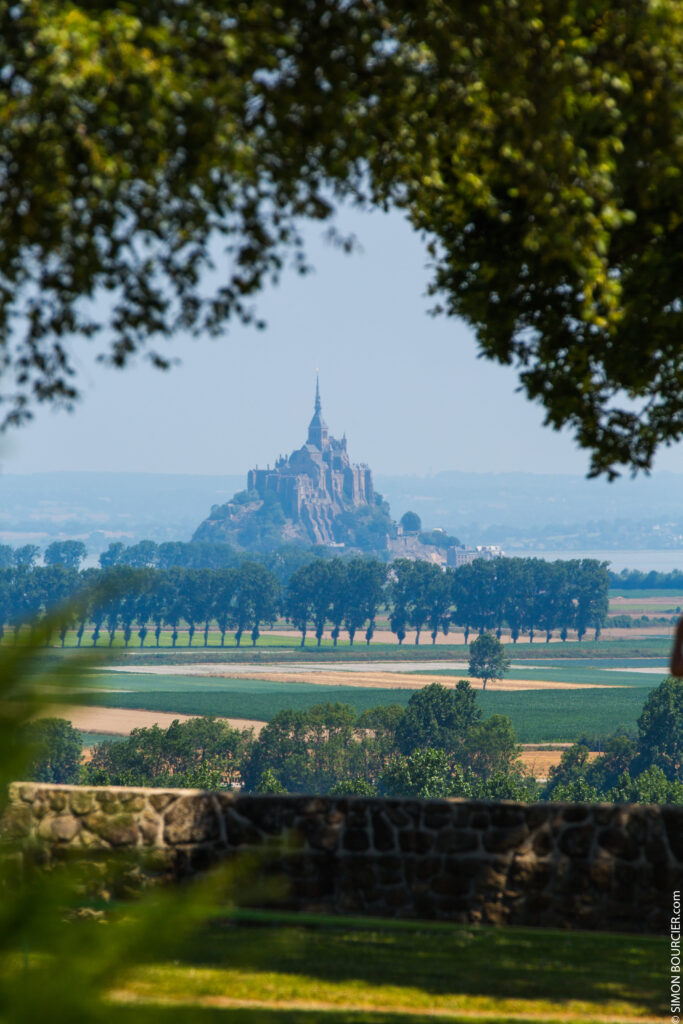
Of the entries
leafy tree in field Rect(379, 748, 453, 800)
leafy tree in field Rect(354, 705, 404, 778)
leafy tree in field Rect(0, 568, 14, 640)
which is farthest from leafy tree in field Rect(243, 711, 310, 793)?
leafy tree in field Rect(0, 568, 14, 640)

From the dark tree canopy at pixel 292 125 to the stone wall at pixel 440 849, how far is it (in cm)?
362

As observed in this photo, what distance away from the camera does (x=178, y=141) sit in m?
6.65

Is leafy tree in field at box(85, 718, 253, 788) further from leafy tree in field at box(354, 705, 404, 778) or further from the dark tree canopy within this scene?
the dark tree canopy

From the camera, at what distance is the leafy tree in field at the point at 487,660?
Result: 138 meters

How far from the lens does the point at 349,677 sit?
5413 inches

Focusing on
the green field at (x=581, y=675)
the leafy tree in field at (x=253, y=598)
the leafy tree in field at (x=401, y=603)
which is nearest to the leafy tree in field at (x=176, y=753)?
the green field at (x=581, y=675)

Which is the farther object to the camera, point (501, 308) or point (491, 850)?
point (501, 308)

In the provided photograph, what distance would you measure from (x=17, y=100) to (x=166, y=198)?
1060 mm

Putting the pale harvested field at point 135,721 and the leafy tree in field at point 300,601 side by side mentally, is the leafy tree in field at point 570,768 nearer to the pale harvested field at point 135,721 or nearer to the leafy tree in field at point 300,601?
the pale harvested field at point 135,721

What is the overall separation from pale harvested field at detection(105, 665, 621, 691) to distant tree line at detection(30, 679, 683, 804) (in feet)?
87.4

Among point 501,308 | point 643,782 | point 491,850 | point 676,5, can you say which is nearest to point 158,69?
point 676,5

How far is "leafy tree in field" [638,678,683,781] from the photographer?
95500 millimetres

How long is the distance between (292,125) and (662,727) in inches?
3731

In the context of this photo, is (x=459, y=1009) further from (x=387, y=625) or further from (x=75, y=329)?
(x=387, y=625)
